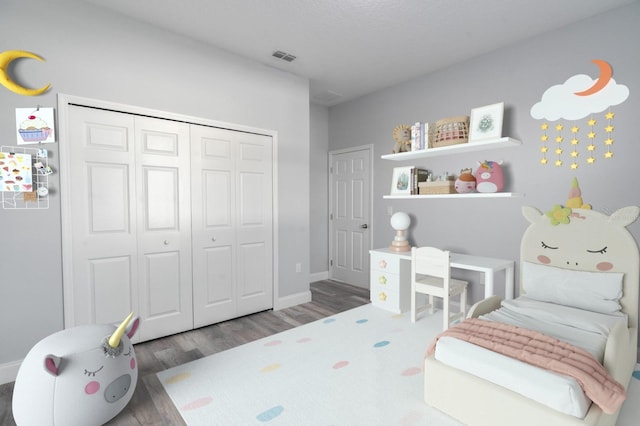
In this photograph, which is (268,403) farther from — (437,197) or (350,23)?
(350,23)

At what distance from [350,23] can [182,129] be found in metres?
1.70

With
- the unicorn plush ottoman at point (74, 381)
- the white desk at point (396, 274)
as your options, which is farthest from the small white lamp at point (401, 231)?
the unicorn plush ottoman at point (74, 381)

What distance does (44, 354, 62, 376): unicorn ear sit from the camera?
1.48 metres

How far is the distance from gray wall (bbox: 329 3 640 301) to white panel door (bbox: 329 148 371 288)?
0.21 meters

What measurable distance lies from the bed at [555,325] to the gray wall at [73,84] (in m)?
2.63

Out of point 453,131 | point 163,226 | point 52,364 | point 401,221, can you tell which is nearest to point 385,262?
point 401,221

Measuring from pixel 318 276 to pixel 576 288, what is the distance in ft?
10.4

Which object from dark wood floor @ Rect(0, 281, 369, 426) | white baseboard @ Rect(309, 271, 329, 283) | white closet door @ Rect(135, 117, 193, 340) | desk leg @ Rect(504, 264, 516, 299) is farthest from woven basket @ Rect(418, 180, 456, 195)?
white closet door @ Rect(135, 117, 193, 340)

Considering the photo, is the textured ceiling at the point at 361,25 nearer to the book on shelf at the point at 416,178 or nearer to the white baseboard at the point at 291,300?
the book on shelf at the point at 416,178

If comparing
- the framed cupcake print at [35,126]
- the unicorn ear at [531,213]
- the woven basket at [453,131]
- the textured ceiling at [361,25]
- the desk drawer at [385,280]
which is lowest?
the desk drawer at [385,280]

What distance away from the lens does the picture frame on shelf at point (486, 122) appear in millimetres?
2889

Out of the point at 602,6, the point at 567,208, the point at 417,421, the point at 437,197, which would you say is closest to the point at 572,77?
the point at 602,6

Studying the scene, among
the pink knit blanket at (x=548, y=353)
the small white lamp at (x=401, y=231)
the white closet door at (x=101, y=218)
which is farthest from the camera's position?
the small white lamp at (x=401, y=231)

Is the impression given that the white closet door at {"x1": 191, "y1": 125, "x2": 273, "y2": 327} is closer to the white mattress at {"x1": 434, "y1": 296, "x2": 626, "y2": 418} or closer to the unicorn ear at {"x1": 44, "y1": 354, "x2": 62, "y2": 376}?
the unicorn ear at {"x1": 44, "y1": 354, "x2": 62, "y2": 376}
